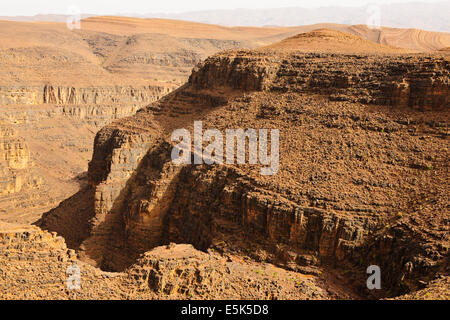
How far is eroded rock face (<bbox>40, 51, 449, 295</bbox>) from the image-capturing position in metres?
24.5

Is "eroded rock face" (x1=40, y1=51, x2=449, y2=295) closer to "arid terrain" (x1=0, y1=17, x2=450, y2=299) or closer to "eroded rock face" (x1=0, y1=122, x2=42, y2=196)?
"arid terrain" (x1=0, y1=17, x2=450, y2=299)

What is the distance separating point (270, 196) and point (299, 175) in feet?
5.85

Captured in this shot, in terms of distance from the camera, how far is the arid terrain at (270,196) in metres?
21.4

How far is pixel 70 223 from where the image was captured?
116ft

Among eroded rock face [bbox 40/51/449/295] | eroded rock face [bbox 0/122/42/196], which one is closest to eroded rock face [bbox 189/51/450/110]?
eroded rock face [bbox 40/51/449/295]

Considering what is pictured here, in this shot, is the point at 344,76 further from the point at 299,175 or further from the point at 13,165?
the point at 13,165

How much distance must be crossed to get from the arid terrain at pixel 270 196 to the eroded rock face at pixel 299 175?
7 cm

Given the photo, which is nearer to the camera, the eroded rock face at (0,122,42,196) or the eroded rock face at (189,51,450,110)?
the eroded rock face at (189,51,450,110)

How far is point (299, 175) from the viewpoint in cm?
2705

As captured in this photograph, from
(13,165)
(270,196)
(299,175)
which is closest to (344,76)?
(299,175)

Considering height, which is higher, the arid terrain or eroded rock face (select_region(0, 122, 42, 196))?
the arid terrain

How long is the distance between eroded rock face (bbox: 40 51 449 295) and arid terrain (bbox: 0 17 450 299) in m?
0.07
